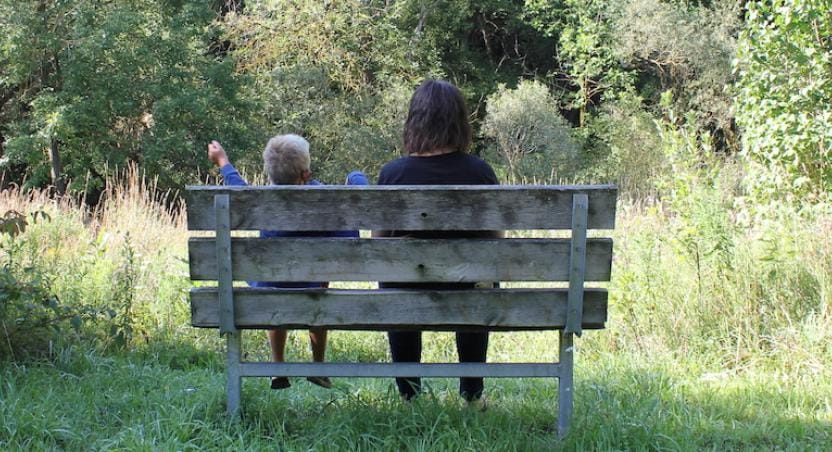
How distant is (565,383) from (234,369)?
126cm

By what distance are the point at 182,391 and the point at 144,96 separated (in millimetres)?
17424

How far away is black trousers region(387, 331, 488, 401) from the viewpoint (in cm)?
369

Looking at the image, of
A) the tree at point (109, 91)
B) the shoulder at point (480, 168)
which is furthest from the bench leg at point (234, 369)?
the tree at point (109, 91)

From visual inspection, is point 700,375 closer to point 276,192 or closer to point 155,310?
point 276,192

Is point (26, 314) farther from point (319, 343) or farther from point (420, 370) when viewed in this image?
point (420, 370)

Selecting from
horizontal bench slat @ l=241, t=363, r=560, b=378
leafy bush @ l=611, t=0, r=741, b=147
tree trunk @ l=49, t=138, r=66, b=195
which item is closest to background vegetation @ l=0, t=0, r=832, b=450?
horizontal bench slat @ l=241, t=363, r=560, b=378

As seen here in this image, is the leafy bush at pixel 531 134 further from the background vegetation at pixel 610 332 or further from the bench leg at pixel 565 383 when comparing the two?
the bench leg at pixel 565 383

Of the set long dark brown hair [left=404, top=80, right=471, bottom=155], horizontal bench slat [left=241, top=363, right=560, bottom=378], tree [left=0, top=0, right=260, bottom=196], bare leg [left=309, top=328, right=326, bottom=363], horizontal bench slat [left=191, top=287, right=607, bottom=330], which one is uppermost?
tree [left=0, top=0, right=260, bottom=196]

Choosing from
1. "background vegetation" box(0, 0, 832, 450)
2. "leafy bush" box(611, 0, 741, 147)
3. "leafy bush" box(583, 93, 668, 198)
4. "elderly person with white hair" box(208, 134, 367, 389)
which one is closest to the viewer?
"background vegetation" box(0, 0, 832, 450)

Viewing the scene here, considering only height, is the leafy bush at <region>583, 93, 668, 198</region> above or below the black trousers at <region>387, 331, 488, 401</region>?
above

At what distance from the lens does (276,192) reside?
3.18m

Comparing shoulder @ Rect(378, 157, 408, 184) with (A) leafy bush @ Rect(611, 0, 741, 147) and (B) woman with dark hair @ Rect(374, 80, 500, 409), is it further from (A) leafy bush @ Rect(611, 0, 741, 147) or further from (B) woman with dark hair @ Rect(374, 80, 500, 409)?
(A) leafy bush @ Rect(611, 0, 741, 147)

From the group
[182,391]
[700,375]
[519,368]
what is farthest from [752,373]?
[182,391]

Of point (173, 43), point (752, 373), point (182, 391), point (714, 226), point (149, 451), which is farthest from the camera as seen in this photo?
point (173, 43)
